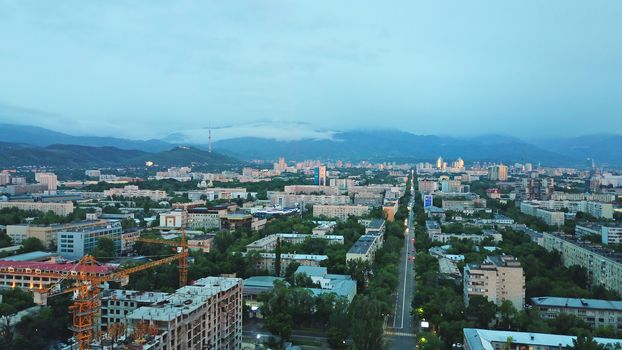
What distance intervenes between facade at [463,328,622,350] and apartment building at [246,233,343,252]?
11.2 metres

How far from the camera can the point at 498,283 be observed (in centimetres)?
1440

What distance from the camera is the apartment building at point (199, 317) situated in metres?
9.00

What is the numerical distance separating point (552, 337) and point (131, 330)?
847cm

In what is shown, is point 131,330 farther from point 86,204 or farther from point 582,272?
point 86,204

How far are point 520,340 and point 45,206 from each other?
30378 millimetres

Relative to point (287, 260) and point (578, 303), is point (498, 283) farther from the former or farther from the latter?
point (287, 260)

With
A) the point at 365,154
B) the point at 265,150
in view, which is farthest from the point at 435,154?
the point at 265,150

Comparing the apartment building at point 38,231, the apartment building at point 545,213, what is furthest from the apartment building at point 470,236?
the apartment building at point 38,231

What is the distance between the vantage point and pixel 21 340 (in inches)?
420

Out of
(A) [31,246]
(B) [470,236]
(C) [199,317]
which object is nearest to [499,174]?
(B) [470,236]

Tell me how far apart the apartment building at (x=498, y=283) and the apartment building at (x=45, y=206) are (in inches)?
1025

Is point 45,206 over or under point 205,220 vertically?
over

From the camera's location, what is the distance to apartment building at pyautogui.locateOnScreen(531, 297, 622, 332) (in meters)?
13.6

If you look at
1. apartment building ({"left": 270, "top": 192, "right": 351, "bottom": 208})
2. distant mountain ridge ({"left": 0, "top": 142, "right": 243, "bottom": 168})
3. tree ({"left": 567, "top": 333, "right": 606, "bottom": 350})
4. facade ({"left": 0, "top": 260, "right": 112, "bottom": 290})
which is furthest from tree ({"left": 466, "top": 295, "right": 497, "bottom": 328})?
distant mountain ridge ({"left": 0, "top": 142, "right": 243, "bottom": 168})
